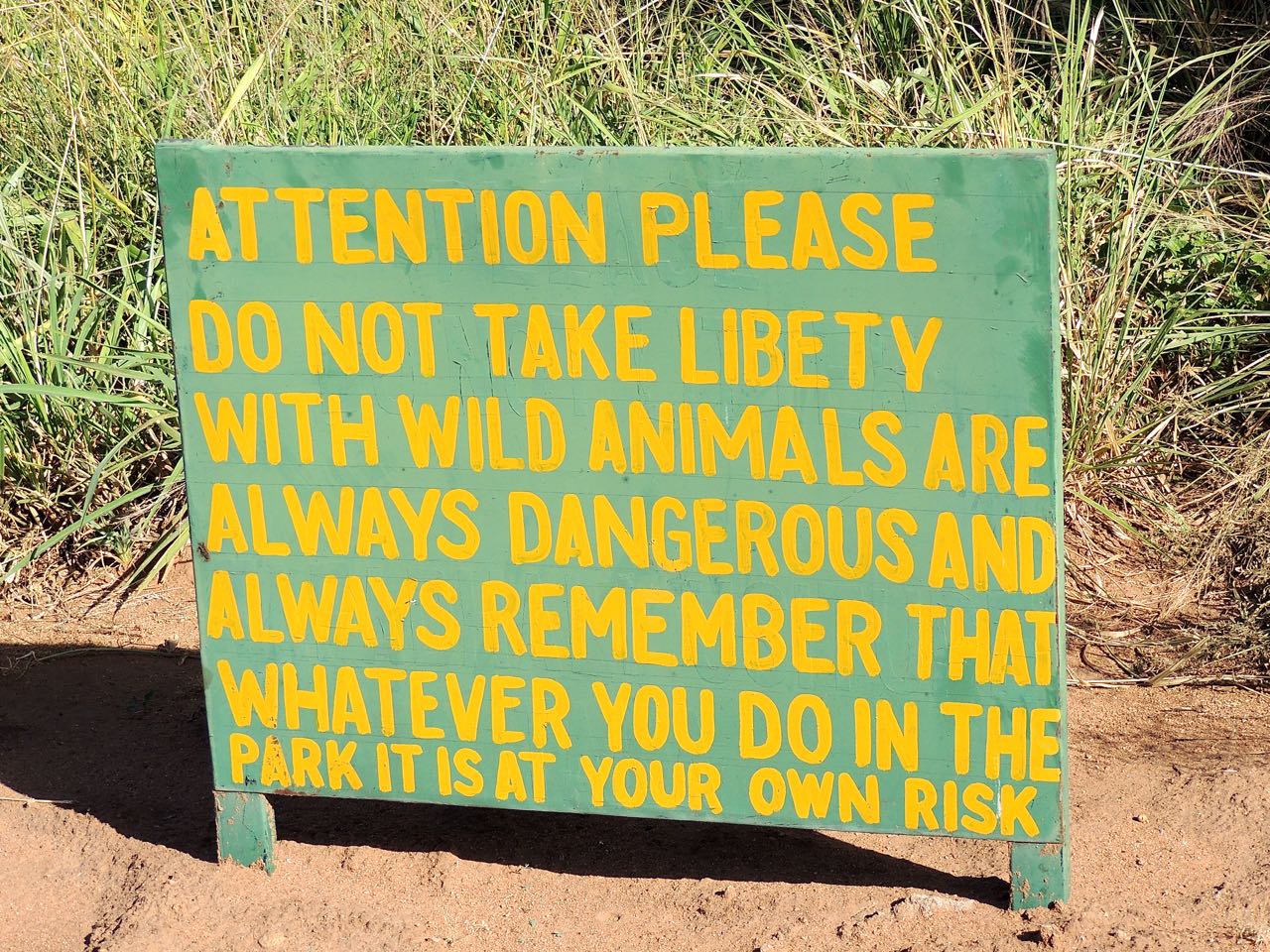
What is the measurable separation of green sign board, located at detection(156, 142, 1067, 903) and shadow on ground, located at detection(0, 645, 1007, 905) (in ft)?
0.80

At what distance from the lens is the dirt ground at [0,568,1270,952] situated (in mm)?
2342

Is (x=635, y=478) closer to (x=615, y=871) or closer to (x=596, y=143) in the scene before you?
(x=615, y=871)

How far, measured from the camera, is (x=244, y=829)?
2520 mm

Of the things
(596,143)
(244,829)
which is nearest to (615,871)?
(244,829)

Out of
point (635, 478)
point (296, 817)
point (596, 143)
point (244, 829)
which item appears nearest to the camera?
point (635, 478)

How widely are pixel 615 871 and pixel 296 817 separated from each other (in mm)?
672

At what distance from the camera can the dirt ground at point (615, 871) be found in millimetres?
→ 2342

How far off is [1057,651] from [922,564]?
24 cm

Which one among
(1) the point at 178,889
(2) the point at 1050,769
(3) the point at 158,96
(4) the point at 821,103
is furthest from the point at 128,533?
(2) the point at 1050,769

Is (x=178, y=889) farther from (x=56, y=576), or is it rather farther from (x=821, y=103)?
(x=821, y=103)

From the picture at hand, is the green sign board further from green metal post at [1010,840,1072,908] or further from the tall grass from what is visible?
the tall grass

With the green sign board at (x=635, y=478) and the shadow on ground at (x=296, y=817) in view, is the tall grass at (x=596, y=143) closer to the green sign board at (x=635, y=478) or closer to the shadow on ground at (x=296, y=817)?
the shadow on ground at (x=296, y=817)

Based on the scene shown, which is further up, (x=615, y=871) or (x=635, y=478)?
(x=635, y=478)

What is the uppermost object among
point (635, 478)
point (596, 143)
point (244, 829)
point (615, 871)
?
point (596, 143)
